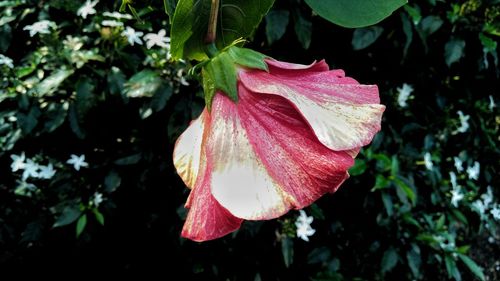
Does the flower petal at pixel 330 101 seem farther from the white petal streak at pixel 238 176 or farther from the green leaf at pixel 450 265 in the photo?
the green leaf at pixel 450 265

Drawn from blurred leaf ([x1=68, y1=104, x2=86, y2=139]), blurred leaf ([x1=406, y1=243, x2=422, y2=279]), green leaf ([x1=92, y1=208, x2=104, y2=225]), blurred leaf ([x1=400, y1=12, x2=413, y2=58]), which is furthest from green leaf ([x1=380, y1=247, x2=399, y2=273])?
blurred leaf ([x1=68, y1=104, x2=86, y2=139])

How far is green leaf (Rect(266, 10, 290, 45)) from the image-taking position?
1445 mm

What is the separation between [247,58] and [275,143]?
0.05m

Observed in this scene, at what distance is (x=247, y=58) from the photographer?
30cm

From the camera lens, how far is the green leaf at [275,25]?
1.45 meters

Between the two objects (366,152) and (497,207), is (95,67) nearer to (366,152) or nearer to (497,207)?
(366,152)

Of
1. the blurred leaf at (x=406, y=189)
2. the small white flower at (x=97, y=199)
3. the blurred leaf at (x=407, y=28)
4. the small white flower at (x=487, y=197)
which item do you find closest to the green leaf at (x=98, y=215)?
the small white flower at (x=97, y=199)

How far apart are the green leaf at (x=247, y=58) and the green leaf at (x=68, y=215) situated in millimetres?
1404

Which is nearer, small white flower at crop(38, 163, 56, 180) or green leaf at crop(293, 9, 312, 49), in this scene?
green leaf at crop(293, 9, 312, 49)

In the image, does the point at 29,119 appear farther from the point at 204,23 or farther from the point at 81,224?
the point at 204,23

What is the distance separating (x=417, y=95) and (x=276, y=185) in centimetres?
187

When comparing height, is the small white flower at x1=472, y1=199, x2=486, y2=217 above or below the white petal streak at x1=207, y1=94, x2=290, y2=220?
below

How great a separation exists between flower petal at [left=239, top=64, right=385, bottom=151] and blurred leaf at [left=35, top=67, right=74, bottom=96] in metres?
1.25

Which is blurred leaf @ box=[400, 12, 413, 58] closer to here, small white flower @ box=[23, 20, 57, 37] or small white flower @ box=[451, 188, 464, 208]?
small white flower @ box=[451, 188, 464, 208]
